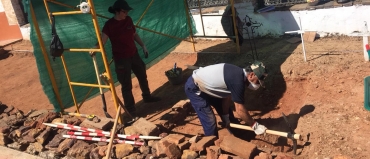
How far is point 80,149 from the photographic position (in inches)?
204

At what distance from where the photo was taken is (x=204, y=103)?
16.3 feet

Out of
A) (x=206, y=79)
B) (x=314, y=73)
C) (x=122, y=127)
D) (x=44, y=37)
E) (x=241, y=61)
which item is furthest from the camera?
(x=241, y=61)

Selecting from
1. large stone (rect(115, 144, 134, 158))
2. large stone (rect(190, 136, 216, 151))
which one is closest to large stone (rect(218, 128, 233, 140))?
large stone (rect(190, 136, 216, 151))

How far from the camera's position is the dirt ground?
4570 mm

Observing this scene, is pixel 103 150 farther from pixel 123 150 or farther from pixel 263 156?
pixel 263 156

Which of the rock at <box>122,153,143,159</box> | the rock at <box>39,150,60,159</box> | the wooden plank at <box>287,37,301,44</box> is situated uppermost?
the wooden plank at <box>287,37,301,44</box>

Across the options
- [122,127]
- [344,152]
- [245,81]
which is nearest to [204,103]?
[245,81]

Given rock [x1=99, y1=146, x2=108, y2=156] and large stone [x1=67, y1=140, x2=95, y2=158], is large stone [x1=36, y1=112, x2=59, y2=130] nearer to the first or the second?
large stone [x1=67, y1=140, x2=95, y2=158]

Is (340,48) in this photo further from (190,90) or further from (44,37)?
(44,37)

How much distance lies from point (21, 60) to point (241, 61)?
871cm

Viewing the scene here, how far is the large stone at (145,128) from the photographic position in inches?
198

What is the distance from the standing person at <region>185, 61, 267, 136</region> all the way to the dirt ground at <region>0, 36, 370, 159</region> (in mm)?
496

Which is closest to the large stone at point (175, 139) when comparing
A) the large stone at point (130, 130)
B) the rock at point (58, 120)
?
the large stone at point (130, 130)

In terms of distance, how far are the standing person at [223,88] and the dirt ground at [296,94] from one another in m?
0.50
